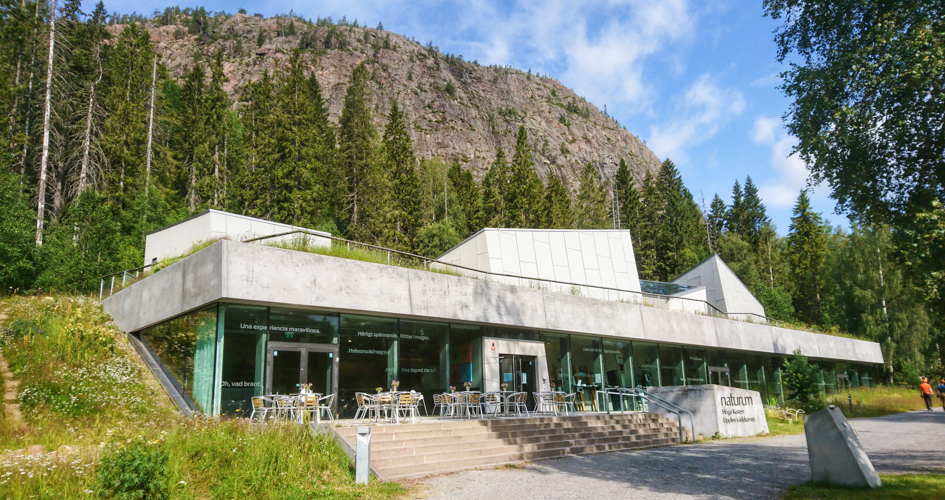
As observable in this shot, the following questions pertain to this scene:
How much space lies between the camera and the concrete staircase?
11.0m

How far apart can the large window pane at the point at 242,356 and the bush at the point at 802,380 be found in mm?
23377

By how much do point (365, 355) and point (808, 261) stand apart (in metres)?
52.4

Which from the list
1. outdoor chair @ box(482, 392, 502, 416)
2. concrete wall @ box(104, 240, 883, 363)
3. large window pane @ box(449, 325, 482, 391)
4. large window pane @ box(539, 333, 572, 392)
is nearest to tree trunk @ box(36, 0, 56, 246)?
concrete wall @ box(104, 240, 883, 363)

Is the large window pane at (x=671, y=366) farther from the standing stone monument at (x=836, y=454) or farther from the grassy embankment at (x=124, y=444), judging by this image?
the grassy embankment at (x=124, y=444)

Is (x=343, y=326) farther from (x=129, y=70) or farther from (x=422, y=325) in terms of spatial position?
(x=129, y=70)

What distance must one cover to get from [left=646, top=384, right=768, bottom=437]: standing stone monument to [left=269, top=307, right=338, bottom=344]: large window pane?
10.5 meters

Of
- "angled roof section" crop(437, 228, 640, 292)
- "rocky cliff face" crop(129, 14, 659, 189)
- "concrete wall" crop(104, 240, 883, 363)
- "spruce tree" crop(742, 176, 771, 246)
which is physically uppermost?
"rocky cliff face" crop(129, 14, 659, 189)

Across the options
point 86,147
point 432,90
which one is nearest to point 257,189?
point 86,147

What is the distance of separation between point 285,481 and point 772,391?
29.2m

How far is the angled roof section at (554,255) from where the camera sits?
2259cm

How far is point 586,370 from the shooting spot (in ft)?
73.7

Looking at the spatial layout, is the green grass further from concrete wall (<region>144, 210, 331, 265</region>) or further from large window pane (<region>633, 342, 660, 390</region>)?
large window pane (<region>633, 342, 660, 390</region>)

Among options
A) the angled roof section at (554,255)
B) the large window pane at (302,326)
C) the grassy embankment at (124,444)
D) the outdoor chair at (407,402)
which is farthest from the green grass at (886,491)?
the angled roof section at (554,255)

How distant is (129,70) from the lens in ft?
129
